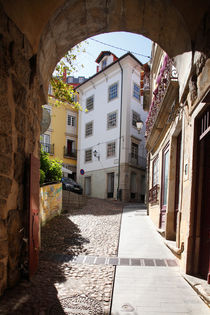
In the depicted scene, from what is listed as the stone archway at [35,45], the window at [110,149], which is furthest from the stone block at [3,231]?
the window at [110,149]

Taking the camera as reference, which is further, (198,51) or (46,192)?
(46,192)

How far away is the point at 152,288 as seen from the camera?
2.88m

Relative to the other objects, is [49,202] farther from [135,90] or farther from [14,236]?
[135,90]

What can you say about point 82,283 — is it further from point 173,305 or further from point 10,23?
point 10,23

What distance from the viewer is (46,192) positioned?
21.1 feet

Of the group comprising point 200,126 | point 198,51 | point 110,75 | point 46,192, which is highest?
point 110,75

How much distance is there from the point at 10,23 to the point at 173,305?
3929 millimetres

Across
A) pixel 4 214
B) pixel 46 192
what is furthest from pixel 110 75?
pixel 4 214

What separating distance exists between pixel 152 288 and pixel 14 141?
107 inches

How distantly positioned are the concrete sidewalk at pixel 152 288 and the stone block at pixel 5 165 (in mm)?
1992

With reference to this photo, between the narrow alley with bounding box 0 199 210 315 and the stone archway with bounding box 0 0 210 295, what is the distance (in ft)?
1.62

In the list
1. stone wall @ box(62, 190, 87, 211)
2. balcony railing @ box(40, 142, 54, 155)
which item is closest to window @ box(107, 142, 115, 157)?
balcony railing @ box(40, 142, 54, 155)

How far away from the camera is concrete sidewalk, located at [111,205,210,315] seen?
2402 mm

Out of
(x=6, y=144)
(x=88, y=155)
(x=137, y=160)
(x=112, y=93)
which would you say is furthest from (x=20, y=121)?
(x=88, y=155)
